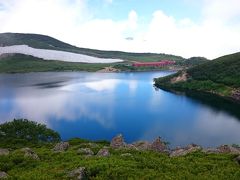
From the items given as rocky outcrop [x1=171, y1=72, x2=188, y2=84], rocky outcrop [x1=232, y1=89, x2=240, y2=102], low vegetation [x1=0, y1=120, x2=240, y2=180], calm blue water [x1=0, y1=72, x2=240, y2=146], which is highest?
low vegetation [x1=0, y1=120, x2=240, y2=180]

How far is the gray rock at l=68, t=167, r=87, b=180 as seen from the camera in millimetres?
22812

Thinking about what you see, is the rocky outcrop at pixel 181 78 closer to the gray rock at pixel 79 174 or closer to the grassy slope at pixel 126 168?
the grassy slope at pixel 126 168

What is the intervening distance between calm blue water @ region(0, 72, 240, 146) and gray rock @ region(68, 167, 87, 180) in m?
49.9

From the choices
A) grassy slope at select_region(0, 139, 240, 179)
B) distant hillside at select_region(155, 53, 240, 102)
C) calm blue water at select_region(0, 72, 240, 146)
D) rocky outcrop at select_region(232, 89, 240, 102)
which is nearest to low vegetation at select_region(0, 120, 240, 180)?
grassy slope at select_region(0, 139, 240, 179)

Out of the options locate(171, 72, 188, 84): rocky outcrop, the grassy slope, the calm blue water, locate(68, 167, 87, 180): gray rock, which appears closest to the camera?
locate(68, 167, 87, 180): gray rock

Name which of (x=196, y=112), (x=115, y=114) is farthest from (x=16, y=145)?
(x=196, y=112)

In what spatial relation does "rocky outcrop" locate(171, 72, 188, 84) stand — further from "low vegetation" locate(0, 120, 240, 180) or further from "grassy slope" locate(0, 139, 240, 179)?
"grassy slope" locate(0, 139, 240, 179)

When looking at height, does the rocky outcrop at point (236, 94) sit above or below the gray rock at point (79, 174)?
below

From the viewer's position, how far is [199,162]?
28.2m

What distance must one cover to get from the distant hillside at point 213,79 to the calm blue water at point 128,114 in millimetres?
17000

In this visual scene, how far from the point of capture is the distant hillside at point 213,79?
512ft

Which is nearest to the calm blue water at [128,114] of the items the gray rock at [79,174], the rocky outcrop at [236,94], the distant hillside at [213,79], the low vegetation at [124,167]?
the rocky outcrop at [236,94]

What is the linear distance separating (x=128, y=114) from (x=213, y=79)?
8627cm

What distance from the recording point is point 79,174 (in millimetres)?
23062
